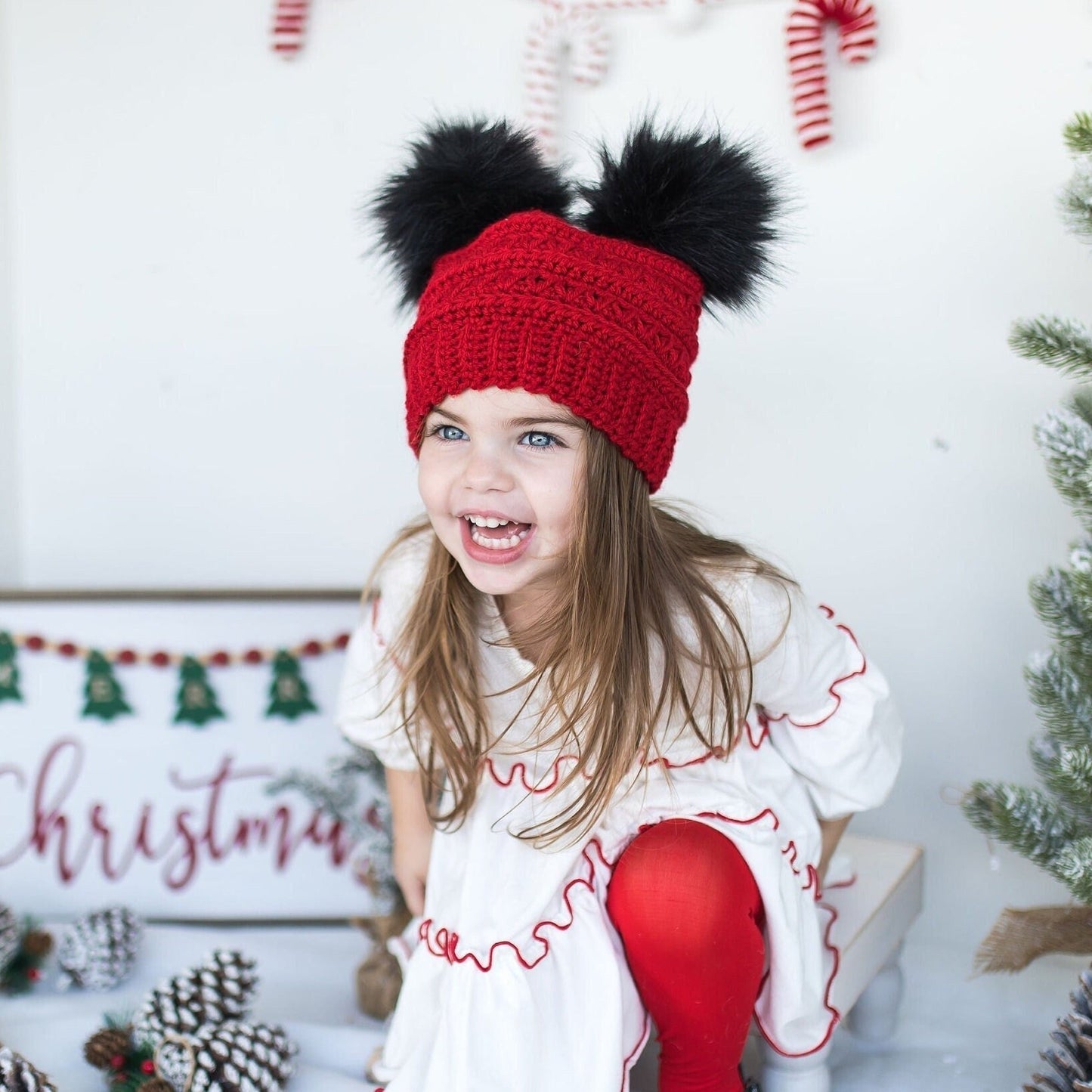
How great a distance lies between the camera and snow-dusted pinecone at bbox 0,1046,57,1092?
0.92m

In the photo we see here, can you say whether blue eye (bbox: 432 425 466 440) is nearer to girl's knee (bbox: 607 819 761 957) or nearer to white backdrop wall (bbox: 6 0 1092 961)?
girl's knee (bbox: 607 819 761 957)

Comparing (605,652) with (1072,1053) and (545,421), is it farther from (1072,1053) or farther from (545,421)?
(1072,1053)

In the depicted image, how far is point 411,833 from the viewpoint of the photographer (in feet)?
3.77

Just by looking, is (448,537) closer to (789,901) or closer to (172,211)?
(789,901)

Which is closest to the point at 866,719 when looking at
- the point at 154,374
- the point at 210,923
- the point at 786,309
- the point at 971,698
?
the point at 971,698

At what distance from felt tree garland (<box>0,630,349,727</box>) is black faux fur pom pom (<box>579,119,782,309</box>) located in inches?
26.5

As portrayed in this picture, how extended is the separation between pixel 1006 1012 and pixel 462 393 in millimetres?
934

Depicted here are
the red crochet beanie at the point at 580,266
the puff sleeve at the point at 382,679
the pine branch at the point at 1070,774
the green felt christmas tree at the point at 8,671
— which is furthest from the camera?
the green felt christmas tree at the point at 8,671

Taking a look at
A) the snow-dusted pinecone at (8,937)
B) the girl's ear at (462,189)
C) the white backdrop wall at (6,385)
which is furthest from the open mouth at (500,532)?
the white backdrop wall at (6,385)

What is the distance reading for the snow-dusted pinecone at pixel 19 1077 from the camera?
0.92 m

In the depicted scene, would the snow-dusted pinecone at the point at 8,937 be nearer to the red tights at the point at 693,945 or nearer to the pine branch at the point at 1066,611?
the red tights at the point at 693,945

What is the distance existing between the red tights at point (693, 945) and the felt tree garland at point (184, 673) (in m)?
0.57

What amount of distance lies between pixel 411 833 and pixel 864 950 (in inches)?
17.6

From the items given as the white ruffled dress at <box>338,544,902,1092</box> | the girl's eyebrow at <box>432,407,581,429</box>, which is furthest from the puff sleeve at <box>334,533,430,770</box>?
the girl's eyebrow at <box>432,407,581,429</box>
